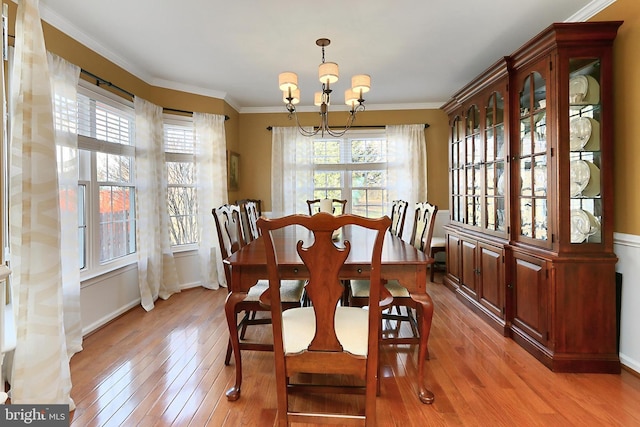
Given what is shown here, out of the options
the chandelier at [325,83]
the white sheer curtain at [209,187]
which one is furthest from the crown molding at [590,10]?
the white sheer curtain at [209,187]

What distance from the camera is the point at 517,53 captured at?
106 inches

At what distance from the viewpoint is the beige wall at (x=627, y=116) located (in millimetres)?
2219

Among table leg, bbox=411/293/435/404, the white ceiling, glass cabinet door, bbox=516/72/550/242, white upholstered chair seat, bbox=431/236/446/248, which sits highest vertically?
the white ceiling

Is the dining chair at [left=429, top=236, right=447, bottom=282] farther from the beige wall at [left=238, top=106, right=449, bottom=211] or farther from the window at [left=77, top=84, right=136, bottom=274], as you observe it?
the window at [left=77, top=84, right=136, bottom=274]

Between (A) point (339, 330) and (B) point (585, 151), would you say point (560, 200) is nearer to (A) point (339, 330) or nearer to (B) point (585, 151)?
(B) point (585, 151)

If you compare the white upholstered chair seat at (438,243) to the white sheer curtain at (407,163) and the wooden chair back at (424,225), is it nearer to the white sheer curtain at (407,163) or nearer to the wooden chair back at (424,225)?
the white sheer curtain at (407,163)

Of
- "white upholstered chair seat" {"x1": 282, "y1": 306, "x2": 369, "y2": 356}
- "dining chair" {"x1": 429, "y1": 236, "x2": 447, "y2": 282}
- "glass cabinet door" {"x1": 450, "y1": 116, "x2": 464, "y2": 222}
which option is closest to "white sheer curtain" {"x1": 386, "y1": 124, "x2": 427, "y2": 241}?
"dining chair" {"x1": 429, "y1": 236, "x2": 447, "y2": 282}

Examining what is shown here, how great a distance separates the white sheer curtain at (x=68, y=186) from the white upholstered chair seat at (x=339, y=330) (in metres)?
1.87

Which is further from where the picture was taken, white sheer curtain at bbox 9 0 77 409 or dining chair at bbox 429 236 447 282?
dining chair at bbox 429 236 447 282

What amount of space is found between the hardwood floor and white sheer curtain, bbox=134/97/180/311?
874 millimetres

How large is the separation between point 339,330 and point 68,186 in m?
2.40

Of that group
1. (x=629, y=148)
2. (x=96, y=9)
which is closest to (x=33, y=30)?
(x=96, y=9)

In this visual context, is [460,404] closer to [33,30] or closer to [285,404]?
[285,404]

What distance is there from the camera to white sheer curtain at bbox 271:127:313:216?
17.1ft
